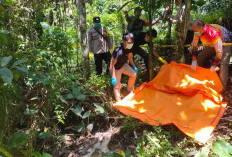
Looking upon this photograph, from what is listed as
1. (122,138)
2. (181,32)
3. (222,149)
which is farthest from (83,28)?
(222,149)

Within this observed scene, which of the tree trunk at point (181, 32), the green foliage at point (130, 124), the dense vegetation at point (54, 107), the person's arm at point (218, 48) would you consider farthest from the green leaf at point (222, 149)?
the tree trunk at point (181, 32)

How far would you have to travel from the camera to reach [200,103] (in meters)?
3.37

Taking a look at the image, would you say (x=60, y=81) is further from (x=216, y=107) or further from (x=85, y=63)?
(x=216, y=107)

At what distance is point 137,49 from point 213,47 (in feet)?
4.96

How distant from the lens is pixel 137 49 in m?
4.71

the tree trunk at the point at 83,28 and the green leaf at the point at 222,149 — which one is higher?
the tree trunk at the point at 83,28

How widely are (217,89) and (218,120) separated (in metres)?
0.79

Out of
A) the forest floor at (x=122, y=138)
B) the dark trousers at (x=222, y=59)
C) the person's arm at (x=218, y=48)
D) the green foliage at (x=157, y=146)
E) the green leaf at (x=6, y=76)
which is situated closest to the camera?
the green leaf at (x=6, y=76)

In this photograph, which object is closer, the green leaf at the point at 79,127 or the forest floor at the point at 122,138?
the forest floor at the point at 122,138

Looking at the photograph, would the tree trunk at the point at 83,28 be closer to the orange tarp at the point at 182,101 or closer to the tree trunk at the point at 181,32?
the orange tarp at the point at 182,101

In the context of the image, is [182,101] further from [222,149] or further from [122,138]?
[222,149]

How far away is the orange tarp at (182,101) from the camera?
10.3ft

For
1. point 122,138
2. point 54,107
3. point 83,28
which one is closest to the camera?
point 122,138

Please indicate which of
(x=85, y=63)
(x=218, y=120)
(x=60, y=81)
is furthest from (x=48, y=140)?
(x=218, y=120)
